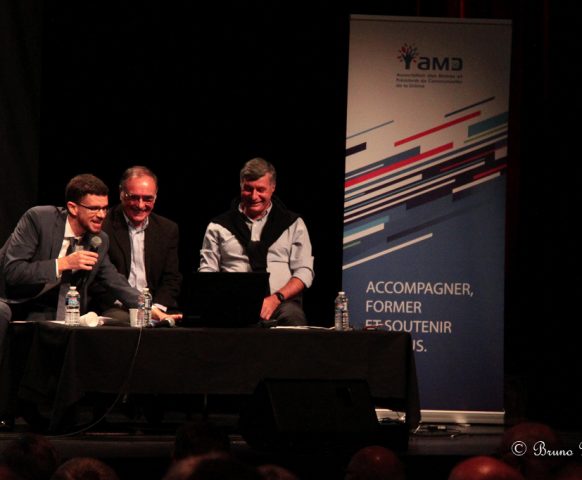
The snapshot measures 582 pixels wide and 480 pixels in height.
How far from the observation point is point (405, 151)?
573 centimetres

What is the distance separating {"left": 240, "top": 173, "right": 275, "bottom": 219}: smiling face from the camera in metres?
5.43

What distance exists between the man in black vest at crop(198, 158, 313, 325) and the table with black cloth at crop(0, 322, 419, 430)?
1.05m

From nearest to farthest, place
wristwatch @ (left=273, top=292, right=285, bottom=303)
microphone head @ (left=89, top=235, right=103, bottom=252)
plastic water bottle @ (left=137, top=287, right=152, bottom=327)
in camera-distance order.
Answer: plastic water bottle @ (left=137, top=287, right=152, bottom=327), microphone head @ (left=89, top=235, right=103, bottom=252), wristwatch @ (left=273, top=292, right=285, bottom=303)

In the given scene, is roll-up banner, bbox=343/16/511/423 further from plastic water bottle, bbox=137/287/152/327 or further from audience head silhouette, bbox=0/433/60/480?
audience head silhouette, bbox=0/433/60/480

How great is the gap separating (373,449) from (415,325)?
149 inches

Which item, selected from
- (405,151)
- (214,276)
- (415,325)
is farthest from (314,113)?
(214,276)

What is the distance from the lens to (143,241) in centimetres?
554

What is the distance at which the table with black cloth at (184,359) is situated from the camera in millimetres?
4273

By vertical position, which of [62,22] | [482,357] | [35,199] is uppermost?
[62,22]

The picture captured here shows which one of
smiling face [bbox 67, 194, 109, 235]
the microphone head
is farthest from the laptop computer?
smiling face [bbox 67, 194, 109, 235]

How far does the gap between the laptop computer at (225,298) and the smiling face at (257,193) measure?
1078 mm

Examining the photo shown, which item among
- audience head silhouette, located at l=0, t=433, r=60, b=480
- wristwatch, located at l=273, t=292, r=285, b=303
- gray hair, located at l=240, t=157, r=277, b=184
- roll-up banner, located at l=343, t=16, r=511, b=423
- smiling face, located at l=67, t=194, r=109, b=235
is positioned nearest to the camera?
audience head silhouette, located at l=0, t=433, r=60, b=480

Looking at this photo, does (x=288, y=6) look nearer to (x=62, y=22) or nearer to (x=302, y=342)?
(x=62, y=22)

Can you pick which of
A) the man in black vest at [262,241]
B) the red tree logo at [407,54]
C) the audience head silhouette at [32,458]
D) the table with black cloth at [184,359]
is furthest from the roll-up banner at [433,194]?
the audience head silhouette at [32,458]
